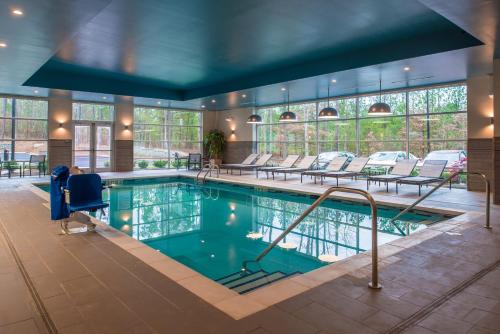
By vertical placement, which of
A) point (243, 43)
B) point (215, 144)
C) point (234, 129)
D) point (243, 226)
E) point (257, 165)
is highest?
point (243, 43)

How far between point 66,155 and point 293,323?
12900 mm

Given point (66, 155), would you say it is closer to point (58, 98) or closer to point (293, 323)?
point (58, 98)

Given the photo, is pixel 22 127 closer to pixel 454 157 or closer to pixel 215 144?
pixel 215 144

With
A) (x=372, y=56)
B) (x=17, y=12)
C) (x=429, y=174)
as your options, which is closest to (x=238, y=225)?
(x=372, y=56)

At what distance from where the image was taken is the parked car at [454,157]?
988cm

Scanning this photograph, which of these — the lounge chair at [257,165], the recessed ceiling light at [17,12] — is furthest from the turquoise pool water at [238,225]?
the recessed ceiling light at [17,12]

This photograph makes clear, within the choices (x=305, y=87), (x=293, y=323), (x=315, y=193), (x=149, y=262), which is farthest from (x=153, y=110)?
(x=293, y=323)

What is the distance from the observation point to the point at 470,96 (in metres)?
9.06

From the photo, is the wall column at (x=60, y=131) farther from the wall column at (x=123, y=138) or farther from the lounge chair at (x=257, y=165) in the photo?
the lounge chair at (x=257, y=165)

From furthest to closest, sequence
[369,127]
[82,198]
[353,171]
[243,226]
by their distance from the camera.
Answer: [369,127] < [353,171] < [243,226] < [82,198]

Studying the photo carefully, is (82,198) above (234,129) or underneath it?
underneath

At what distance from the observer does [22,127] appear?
40.3ft

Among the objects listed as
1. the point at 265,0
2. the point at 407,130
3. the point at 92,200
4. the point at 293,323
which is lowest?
the point at 293,323

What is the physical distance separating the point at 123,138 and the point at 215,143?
3.98 m
